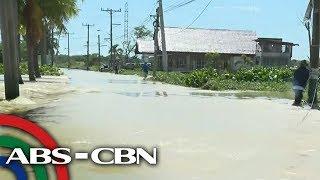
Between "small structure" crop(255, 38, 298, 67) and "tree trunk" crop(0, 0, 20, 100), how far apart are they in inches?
2005

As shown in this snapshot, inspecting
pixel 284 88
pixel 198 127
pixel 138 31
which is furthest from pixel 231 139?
A: pixel 138 31

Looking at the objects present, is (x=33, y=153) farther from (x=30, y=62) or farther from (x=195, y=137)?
(x=30, y=62)

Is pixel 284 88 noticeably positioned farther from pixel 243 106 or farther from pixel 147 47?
pixel 147 47

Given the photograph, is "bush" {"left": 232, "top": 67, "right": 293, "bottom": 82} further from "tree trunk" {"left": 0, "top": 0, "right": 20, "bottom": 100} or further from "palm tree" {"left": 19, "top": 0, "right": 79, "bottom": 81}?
"tree trunk" {"left": 0, "top": 0, "right": 20, "bottom": 100}

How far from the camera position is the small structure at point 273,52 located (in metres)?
67.8

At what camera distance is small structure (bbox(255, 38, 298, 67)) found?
67.8m

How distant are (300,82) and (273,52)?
4951 centimetres

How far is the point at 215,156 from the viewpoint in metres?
9.05

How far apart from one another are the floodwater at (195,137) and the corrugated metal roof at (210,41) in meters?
50.2

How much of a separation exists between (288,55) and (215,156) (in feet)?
206

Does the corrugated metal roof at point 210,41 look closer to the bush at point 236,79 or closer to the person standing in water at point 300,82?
the bush at point 236,79

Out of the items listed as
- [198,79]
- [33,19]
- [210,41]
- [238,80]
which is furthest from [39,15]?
[210,41]

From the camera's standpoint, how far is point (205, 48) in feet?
229

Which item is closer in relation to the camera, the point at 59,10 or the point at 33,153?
the point at 33,153
